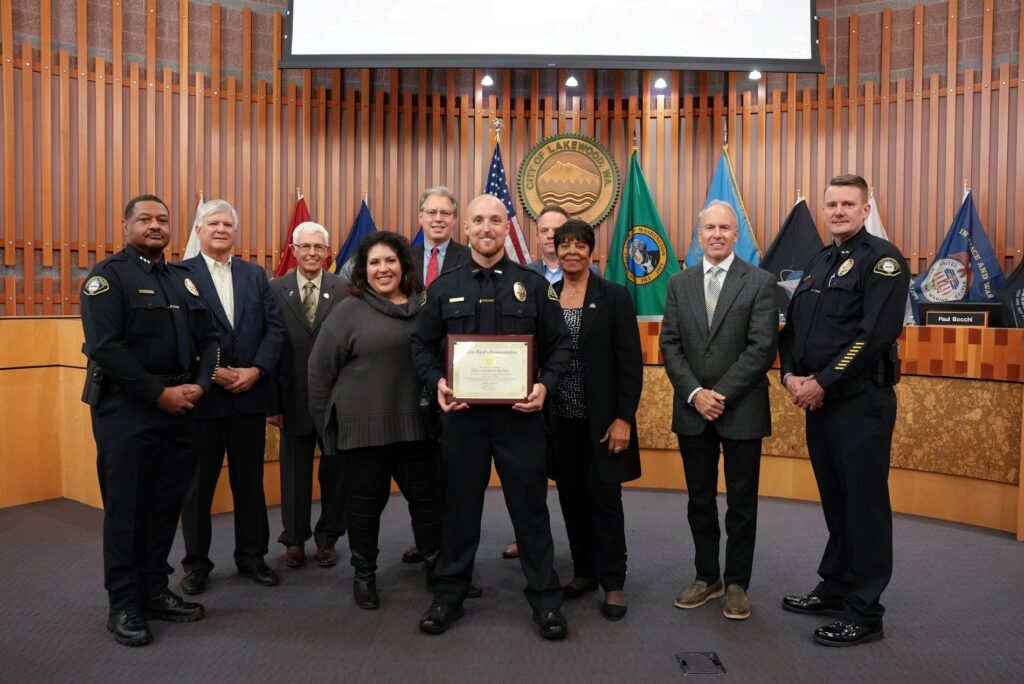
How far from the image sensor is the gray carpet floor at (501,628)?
2439 millimetres

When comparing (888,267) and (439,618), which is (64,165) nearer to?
(439,618)

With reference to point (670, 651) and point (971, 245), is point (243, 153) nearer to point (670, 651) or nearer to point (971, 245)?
point (670, 651)

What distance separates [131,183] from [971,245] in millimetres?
6377

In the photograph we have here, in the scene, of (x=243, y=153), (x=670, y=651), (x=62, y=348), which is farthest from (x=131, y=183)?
(x=670, y=651)

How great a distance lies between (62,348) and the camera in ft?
15.4

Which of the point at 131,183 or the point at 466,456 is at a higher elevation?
the point at 131,183

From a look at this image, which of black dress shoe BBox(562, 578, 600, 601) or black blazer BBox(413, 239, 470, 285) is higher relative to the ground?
black blazer BBox(413, 239, 470, 285)

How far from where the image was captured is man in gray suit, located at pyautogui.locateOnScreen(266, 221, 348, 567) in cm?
362

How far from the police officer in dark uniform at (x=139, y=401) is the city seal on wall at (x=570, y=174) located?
14.0 feet

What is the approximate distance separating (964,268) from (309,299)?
4918mm

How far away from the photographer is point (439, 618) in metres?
2.76

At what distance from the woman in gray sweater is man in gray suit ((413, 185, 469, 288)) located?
289mm

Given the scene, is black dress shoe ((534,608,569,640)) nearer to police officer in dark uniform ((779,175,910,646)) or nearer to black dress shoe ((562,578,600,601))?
black dress shoe ((562,578,600,601))

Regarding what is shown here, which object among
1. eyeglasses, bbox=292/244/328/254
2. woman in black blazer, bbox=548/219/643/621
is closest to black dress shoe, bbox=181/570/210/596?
eyeglasses, bbox=292/244/328/254
